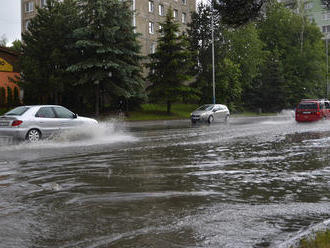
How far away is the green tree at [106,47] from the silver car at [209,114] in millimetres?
7007

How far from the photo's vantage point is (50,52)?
35.0 m

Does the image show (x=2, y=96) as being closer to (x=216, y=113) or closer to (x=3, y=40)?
(x=216, y=113)

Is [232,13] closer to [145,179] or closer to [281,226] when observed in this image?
[145,179]

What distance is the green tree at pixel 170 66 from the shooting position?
40500mm

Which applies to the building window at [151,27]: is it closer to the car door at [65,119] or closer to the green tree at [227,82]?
the green tree at [227,82]

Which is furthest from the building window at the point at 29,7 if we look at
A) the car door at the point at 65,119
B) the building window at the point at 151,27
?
the car door at the point at 65,119

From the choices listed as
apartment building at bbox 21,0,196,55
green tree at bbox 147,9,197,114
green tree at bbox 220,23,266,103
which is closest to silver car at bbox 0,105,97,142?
green tree at bbox 147,9,197,114

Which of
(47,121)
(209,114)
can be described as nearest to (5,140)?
(47,121)

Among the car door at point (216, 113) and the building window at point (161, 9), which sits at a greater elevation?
the building window at point (161, 9)

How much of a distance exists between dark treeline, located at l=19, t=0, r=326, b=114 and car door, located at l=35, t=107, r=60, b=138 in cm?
1816

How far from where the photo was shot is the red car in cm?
2850

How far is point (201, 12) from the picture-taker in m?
49.2

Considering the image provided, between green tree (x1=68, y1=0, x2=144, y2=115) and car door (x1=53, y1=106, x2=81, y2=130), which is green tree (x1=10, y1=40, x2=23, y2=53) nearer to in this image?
green tree (x1=68, y1=0, x2=144, y2=115)

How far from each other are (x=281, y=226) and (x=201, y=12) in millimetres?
46892
